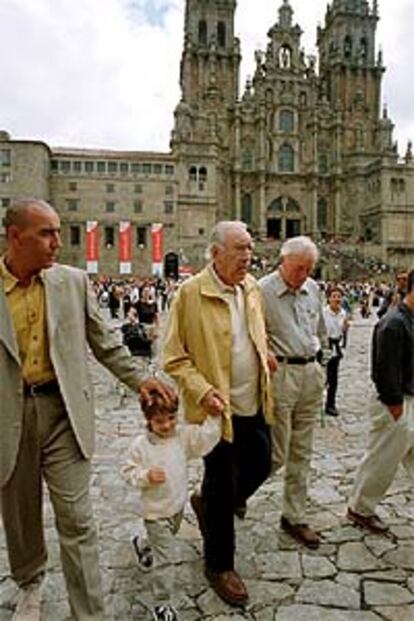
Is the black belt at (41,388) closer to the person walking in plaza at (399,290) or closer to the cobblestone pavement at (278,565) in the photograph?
the cobblestone pavement at (278,565)

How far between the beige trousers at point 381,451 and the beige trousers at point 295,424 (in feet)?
1.45

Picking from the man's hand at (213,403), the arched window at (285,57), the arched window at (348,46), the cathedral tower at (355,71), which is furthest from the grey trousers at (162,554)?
the arched window at (348,46)

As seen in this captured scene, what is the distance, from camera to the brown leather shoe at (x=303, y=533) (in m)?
4.39

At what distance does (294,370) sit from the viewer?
442 centimetres

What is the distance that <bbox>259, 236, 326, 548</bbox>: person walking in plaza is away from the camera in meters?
4.38

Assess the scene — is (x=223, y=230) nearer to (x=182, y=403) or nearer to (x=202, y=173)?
(x=182, y=403)

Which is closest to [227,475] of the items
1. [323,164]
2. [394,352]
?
[394,352]

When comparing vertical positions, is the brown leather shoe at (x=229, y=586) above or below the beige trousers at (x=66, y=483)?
below

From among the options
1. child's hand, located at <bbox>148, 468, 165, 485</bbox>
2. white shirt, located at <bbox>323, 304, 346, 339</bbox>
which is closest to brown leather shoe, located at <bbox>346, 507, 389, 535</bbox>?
child's hand, located at <bbox>148, 468, 165, 485</bbox>

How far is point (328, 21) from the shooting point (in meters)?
69.3

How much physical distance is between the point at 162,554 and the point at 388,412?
6.07 ft

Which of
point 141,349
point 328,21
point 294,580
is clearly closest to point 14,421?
point 294,580

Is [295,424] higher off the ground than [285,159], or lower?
lower

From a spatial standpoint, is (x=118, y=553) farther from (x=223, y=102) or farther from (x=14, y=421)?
(x=223, y=102)
